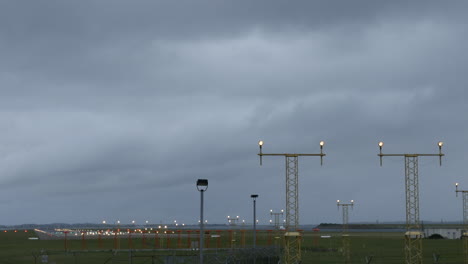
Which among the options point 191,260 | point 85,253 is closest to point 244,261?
point 191,260

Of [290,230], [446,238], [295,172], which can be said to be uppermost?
[295,172]

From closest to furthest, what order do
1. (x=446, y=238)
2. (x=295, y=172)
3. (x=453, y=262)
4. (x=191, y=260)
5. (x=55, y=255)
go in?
(x=295, y=172) < (x=191, y=260) < (x=453, y=262) < (x=55, y=255) < (x=446, y=238)

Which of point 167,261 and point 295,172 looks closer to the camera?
point 295,172

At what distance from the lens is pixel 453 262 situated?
68625 mm

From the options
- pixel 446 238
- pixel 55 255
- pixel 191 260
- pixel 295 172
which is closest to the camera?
pixel 295 172

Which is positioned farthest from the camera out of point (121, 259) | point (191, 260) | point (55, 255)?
point (55, 255)

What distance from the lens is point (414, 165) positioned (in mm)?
50781

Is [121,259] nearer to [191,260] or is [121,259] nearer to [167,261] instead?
[191,260]

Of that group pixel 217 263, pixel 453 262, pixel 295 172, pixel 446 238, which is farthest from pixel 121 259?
pixel 446 238

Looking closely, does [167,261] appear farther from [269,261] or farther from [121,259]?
[121,259]

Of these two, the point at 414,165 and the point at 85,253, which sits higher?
the point at 414,165

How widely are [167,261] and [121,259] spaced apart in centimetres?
2089

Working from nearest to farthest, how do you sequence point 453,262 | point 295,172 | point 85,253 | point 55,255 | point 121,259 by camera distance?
point 295,172, point 453,262, point 121,259, point 55,255, point 85,253

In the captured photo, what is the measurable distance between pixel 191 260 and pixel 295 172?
1756 centimetres
